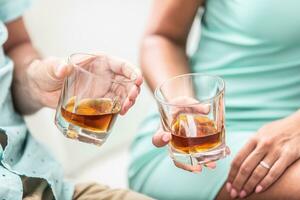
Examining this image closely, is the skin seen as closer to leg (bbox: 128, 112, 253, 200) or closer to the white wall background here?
leg (bbox: 128, 112, 253, 200)

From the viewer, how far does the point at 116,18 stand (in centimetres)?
182

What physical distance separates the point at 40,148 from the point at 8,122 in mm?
70

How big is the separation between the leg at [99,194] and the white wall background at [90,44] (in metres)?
0.56

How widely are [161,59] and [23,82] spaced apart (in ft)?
0.91

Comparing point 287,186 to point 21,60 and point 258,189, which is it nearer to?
point 258,189

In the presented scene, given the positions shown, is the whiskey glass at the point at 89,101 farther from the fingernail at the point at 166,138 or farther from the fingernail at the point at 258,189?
the fingernail at the point at 258,189

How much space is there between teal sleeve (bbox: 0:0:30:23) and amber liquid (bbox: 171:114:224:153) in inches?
14.9

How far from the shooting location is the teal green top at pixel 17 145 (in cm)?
104

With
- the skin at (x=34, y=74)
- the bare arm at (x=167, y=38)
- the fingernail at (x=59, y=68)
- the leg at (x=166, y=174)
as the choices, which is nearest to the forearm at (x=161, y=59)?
the bare arm at (x=167, y=38)

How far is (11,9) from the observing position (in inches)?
45.2

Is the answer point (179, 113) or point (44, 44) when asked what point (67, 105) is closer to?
point (179, 113)

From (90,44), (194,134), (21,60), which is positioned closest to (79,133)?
(194,134)

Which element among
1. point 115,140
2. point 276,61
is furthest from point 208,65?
point 115,140

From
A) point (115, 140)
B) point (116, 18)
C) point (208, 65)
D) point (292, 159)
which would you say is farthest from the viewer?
point (115, 140)
